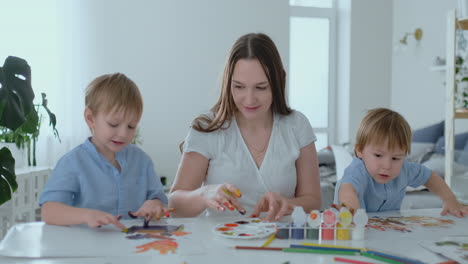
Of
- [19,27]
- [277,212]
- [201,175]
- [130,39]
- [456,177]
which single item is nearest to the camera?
[277,212]

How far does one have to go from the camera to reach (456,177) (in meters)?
2.05

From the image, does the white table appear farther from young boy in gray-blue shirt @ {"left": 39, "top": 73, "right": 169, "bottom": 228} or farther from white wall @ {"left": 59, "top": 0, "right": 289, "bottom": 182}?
white wall @ {"left": 59, "top": 0, "right": 289, "bottom": 182}

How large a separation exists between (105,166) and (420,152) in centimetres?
258

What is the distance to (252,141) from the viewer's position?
150 centimetres

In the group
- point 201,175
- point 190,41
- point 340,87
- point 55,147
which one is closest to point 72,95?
point 55,147

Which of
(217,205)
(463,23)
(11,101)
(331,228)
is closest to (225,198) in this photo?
(217,205)

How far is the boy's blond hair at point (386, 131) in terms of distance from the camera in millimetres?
1304

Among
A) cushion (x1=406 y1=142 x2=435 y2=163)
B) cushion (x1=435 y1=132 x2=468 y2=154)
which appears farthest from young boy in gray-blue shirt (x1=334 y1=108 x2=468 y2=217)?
cushion (x1=406 y1=142 x2=435 y2=163)

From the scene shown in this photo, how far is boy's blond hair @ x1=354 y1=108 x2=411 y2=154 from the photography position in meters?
1.30

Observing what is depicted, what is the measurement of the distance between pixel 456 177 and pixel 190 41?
2.92 metres

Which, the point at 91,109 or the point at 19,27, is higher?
the point at 19,27

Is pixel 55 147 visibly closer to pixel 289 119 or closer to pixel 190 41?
pixel 190 41

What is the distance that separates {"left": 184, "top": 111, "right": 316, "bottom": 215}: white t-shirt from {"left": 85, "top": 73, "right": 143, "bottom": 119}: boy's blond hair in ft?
0.98

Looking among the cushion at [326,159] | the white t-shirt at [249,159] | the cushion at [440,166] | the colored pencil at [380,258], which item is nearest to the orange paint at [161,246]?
the colored pencil at [380,258]
